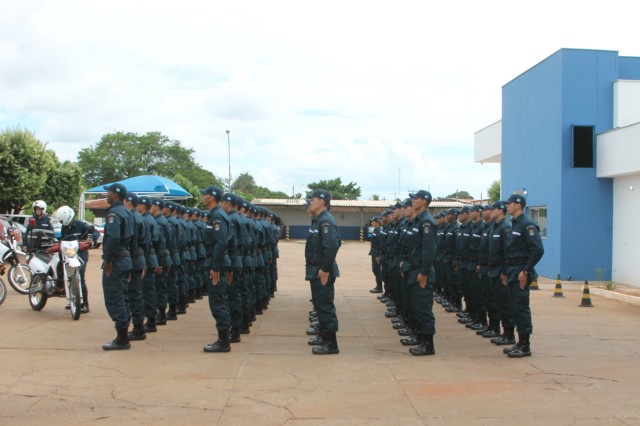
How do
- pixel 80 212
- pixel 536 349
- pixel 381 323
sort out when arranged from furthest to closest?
pixel 80 212, pixel 381 323, pixel 536 349

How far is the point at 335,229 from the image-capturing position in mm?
7484

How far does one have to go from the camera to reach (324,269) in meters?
7.36

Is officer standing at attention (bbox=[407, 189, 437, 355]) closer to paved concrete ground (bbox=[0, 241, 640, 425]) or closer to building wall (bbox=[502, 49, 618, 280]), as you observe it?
paved concrete ground (bbox=[0, 241, 640, 425])

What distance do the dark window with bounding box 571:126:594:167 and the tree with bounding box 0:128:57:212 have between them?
697 inches

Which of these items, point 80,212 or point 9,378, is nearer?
point 9,378

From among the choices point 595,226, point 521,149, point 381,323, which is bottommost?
point 381,323

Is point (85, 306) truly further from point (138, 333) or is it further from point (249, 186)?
point (249, 186)

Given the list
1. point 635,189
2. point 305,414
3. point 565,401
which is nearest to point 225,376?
point 305,414

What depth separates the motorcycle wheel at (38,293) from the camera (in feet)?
33.5

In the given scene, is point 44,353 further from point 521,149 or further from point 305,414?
point 521,149

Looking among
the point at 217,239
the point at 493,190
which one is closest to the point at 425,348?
the point at 217,239

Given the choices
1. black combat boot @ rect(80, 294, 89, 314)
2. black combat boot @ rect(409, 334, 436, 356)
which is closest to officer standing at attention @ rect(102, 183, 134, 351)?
black combat boot @ rect(80, 294, 89, 314)

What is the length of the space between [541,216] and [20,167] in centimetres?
1727

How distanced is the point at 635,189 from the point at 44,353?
15082 millimetres
